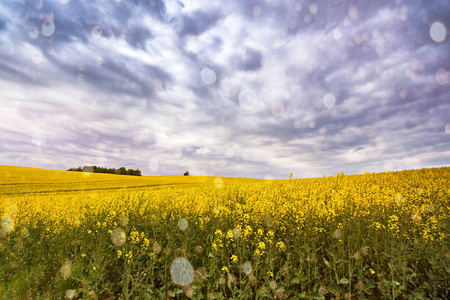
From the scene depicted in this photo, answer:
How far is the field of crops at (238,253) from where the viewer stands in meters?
3.84

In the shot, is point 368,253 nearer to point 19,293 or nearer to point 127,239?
point 127,239

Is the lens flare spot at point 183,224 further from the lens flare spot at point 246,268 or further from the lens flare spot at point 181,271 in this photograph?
the lens flare spot at point 246,268

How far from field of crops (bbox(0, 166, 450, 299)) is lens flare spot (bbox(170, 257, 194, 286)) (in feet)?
0.06

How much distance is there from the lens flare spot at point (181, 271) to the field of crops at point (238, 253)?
0.02 meters

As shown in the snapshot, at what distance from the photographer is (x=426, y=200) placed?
741 centimetres

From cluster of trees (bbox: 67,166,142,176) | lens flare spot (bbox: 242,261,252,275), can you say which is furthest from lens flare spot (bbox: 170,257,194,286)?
cluster of trees (bbox: 67,166,142,176)

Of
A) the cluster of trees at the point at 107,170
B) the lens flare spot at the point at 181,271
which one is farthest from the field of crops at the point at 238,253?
the cluster of trees at the point at 107,170

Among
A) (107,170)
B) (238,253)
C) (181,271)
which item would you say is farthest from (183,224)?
(107,170)

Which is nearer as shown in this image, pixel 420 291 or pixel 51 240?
pixel 420 291

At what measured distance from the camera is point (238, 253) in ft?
14.3

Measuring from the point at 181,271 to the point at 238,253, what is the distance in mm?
1040

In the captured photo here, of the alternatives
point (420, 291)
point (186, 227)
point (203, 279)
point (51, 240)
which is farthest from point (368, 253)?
point (51, 240)

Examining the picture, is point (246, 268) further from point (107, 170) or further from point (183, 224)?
point (107, 170)

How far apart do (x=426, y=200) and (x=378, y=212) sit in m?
2.86
